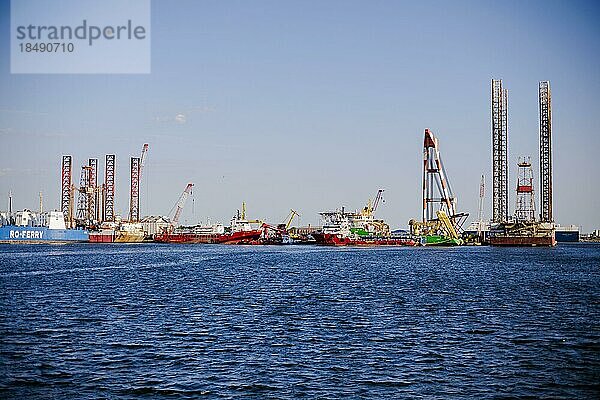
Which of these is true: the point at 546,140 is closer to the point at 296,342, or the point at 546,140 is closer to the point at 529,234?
the point at 529,234

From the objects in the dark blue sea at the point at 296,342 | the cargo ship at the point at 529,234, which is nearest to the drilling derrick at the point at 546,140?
the cargo ship at the point at 529,234

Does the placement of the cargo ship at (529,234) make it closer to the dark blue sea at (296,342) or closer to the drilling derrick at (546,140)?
the drilling derrick at (546,140)

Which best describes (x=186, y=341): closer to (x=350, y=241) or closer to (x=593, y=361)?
(x=593, y=361)

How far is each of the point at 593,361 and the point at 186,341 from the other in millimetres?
15537

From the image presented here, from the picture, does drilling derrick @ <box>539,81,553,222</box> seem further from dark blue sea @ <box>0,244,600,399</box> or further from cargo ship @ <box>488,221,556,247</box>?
dark blue sea @ <box>0,244,600,399</box>

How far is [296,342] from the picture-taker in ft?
93.5

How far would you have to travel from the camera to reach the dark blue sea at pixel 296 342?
21.5 m

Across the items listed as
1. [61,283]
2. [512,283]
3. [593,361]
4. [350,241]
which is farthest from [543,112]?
[593,361]

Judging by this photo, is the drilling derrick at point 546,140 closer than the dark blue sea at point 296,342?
No

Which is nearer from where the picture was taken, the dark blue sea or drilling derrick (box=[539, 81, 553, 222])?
the dark blue sea

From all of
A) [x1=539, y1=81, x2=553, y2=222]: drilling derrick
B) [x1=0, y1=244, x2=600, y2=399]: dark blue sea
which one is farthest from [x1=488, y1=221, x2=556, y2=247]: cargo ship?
[x1=0, y1=244, x2=600, y2=399]: dark blue sea

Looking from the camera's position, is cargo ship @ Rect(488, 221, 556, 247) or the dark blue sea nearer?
the dark blue sea

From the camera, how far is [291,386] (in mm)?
21562

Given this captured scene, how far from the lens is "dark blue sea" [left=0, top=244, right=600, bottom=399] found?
21547 mm
